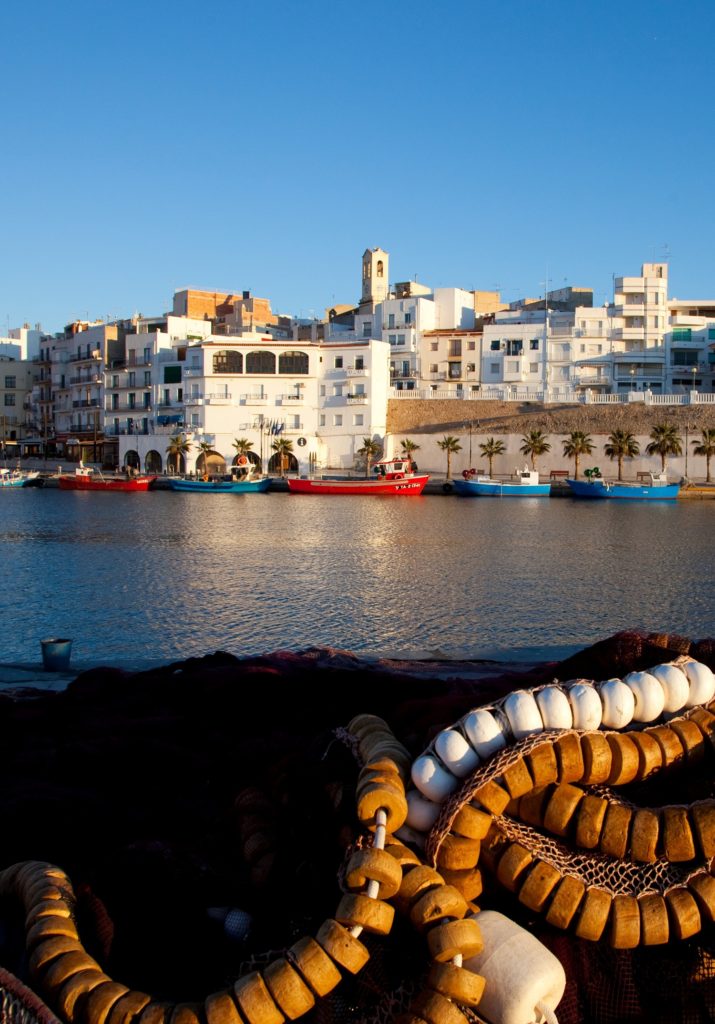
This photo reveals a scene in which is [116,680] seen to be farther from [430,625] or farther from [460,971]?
[430,625]

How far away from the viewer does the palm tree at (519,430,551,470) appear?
52.2 meters

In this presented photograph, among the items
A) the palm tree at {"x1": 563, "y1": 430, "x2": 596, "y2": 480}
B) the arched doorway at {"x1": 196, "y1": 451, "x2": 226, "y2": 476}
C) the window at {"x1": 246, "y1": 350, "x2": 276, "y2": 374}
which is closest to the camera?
the palm tree at {"x1": 563, "y1": 430, "x2": 596, "y2": 480}

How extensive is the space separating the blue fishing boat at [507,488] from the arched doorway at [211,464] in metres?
15.8

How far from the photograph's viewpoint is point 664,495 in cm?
4544

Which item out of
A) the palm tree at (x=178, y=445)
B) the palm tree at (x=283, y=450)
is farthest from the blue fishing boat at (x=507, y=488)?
the palm tree at (x=178, y=445)

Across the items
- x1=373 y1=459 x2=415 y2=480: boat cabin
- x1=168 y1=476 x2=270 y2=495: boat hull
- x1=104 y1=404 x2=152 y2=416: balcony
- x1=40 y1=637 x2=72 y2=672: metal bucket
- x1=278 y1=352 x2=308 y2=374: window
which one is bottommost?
x1=40 y1=637 x2=72 y2=672: metal bucket

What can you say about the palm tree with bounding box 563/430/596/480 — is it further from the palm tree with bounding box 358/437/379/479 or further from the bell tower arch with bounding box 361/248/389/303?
the bell tower arch with bounding box 361/248/389/303

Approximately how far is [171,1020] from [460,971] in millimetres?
757

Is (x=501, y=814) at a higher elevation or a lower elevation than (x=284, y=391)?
lower

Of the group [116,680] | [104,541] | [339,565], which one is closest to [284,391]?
[104,541]

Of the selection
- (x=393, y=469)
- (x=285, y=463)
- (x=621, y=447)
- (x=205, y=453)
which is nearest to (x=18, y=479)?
(x=205, y=453)

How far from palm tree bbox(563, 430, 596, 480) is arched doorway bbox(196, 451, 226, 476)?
65.6 feet

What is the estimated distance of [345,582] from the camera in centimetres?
1822

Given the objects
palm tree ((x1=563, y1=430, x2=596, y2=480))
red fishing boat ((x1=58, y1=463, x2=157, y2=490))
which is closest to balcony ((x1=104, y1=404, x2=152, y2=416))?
red fishing boat ((x1=58, y1=463, x2=157, y2=490))
